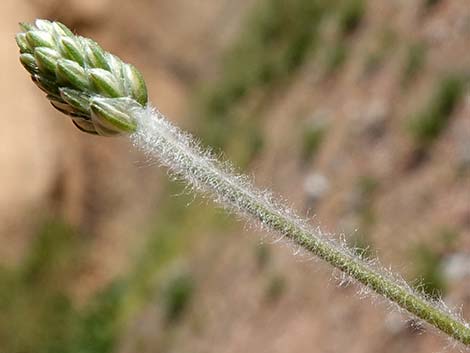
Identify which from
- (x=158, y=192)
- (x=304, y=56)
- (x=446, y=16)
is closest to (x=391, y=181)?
(x=446, y=16)

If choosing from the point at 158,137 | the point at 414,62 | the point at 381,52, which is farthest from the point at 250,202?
the point at 381,52

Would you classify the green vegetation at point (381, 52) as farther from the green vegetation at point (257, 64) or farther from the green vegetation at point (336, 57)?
the green vegetation at point (257, 64)

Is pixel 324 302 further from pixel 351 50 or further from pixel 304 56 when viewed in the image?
pixel 304 56

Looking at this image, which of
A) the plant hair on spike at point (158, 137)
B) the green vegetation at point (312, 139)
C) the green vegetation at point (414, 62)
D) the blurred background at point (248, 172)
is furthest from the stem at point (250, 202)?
the green vegetation at point (312, 139)

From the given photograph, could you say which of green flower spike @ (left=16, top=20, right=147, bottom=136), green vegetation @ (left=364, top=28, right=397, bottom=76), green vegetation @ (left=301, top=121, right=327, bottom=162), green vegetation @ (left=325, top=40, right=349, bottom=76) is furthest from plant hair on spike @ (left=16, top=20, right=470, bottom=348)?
green vegetation @ (left=325, top=40, right=349, bottom=76)

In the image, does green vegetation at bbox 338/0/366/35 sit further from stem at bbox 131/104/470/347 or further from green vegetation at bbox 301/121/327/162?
stem at bbox 131/104/470/347

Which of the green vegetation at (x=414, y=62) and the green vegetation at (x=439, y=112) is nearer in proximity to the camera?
the green vegetation at (x=439, y=112)

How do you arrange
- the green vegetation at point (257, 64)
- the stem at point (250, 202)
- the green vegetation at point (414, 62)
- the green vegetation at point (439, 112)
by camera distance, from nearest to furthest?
the stem at point (250, 202), the green vegetation at point (439, 112), the green vegetation at point (414, 62), the green vegetation at point (257, 64)
